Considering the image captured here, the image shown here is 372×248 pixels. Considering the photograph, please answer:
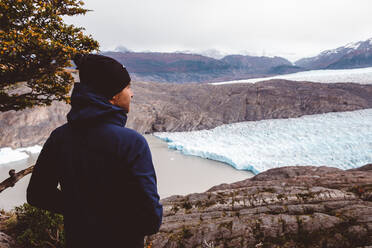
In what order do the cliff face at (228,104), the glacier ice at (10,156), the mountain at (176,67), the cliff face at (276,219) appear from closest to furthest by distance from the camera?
the cliff face at (276,219) → the glacier ice at (10,156) → the cliff face at (228,104) → the mountain at (176,67)

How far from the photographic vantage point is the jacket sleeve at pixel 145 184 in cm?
134

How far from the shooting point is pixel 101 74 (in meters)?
1.48

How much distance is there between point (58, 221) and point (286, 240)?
16.4 feet

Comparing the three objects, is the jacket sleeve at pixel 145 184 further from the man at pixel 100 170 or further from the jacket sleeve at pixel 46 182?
the jacket sleeve at pixel 46 182

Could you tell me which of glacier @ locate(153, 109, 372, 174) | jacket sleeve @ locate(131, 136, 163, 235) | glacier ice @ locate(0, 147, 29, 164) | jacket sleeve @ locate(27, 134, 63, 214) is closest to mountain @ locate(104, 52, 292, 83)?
glacier @ locate(153, 109, 372, 174)

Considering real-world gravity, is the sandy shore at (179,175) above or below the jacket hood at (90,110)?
below

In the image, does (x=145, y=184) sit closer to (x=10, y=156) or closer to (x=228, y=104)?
(x=10, y=156)

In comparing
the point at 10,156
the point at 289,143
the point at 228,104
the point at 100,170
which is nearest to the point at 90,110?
the point at 100,170

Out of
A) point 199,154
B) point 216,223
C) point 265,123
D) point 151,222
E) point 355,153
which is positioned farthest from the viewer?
point 265,123

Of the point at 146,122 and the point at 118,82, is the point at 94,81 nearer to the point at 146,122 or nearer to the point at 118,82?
the point at 118,82

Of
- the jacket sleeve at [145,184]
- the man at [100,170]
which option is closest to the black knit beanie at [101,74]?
the man at [100,170]

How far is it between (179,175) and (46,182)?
12346mm

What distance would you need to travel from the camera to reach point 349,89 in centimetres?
3453

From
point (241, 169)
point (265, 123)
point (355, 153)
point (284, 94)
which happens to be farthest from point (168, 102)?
point (355, 153)
